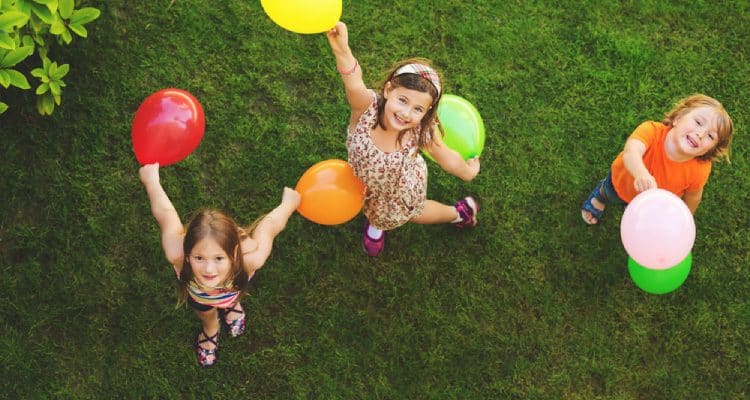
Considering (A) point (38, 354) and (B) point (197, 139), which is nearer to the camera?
(B) point (197, 139)

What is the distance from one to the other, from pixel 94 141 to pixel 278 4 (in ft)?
5.27

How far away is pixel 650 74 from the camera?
3.50 metres

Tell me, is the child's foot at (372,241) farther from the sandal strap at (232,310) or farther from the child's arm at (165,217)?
the child's arm at (165,217)

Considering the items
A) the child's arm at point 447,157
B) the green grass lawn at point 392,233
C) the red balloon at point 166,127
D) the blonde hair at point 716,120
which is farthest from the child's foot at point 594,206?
the red balloon at point 166,127

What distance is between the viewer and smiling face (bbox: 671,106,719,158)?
250 centimetres

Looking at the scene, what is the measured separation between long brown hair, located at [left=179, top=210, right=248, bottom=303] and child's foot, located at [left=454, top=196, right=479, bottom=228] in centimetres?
115

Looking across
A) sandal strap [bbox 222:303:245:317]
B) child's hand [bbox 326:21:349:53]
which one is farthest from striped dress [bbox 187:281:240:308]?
child's hand [bbox 326:21:349:53]

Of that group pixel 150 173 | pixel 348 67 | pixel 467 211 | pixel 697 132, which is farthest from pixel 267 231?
pixel 697 132

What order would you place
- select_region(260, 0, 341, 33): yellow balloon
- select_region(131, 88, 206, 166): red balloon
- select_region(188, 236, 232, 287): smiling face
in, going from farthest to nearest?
1. select_region(131, 88, 206, 166): red balloon
2. select_region(188, 236, 232, 287): smiling face
3. select_region(260, 0, 341, 33): yellow balloon

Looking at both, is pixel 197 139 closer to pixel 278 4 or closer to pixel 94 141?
pixel 278 4

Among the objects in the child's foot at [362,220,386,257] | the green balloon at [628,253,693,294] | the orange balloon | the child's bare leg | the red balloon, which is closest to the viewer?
the red balloon

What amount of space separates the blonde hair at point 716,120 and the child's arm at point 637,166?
0.53 ft

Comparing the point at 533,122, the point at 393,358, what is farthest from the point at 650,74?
the point at 393,358

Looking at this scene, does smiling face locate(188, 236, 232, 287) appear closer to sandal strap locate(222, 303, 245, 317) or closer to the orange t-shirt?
sandal strap locate(222, 303, 245, 317)
